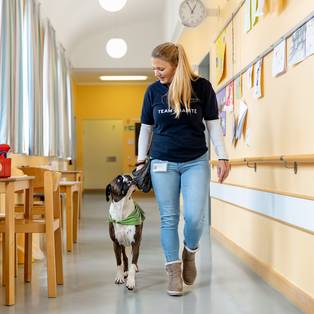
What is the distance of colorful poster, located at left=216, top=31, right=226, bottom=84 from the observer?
5.25 metres

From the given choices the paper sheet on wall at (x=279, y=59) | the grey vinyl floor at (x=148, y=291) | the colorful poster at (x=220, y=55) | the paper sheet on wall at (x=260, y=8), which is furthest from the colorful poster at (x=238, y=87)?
the grey vinyl floor at (x=148, y=291)

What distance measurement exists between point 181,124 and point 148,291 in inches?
41.1

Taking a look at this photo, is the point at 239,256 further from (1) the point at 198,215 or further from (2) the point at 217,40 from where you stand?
(2) the point at 217,40

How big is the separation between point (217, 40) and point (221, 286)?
2.94 metres

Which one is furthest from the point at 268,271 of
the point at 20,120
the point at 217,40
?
the point at 20,120

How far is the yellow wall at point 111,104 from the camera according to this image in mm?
15359

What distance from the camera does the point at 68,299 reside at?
3150 mm

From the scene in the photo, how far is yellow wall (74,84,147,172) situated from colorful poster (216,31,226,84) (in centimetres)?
975

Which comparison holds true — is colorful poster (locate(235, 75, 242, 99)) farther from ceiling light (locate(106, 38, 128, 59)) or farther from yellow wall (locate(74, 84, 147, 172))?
yellow wall (locate(74, 84, 147, 172))

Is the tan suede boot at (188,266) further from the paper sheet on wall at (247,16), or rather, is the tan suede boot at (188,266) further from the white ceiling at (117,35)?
the white ceiling at (117,35)

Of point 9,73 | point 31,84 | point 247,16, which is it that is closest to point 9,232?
point 247,16

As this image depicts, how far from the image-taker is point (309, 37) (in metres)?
2.76

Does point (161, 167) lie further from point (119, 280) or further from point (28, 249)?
point (28, 249)

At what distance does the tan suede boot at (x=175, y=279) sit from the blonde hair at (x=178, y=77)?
35.1 inches
